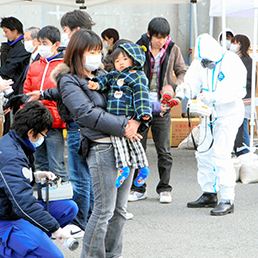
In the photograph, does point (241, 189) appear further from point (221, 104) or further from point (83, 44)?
point (83, 44)

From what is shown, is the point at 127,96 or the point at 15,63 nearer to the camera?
the point at 127,96

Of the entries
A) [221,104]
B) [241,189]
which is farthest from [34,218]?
[241,189]

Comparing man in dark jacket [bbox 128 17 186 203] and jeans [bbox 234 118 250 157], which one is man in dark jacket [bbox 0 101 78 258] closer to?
man in dark jacket [bbox 128 17 186 203]

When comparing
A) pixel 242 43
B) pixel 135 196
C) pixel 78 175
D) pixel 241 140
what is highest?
pixel 242 43

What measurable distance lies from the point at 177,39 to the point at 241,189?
5821mm

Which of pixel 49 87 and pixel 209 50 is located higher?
pixel 209 50

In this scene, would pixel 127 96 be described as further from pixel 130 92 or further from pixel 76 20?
pixel 76 20

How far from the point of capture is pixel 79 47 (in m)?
2.88

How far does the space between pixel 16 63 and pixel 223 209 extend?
9.07 ft

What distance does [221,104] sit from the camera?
413cm

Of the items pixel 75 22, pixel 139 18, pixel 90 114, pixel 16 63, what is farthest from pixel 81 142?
pixel 139 18

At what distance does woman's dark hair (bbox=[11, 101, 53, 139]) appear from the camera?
2719 mm

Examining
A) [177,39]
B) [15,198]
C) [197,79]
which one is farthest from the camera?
[177,39]

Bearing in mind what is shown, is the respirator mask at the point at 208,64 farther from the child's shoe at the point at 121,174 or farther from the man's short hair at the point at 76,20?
the child's shoe at the point at 121,174
